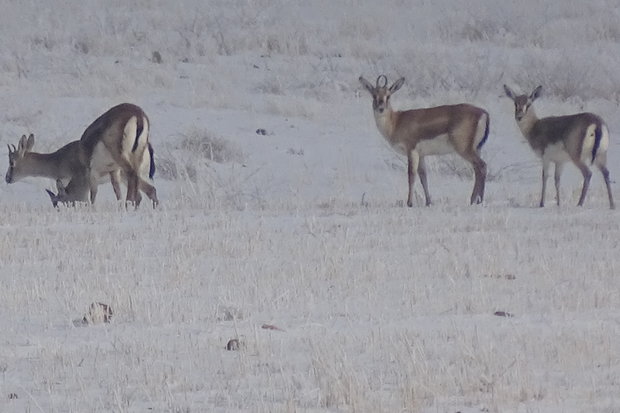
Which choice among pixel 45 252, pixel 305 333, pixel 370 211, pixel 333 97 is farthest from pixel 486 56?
pixel 305 333

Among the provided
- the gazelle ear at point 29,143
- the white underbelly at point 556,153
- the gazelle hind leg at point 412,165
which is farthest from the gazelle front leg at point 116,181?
the white underbelly at point 556,153

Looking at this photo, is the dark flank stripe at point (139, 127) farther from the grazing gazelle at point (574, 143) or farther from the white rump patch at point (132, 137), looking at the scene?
the grazing gazelle at point (574, 143)

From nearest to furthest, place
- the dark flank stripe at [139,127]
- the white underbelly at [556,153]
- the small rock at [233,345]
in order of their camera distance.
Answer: the small rock at [233,345], the white underbelly at [556,153], the dark flank stripe at [139,127]

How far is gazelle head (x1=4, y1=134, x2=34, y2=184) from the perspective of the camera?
16.0 m

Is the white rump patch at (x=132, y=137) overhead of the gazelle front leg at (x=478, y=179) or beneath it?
overhead

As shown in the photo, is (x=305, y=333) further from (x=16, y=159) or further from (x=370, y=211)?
(x=16, y=159)

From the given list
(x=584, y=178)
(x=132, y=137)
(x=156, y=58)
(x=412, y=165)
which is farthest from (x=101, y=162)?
(x=156, y=58)


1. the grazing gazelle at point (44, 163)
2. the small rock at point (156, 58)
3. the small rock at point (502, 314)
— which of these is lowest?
the small rock at point (502, 314)

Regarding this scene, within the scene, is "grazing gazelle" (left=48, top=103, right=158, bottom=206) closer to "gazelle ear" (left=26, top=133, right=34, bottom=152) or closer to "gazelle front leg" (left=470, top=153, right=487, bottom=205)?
"gazelle ear" (left=26, top=133, right=34, bottom=152)

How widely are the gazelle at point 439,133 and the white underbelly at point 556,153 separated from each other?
766mm

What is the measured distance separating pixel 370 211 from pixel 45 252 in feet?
12.6

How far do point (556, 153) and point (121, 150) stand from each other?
4.61m

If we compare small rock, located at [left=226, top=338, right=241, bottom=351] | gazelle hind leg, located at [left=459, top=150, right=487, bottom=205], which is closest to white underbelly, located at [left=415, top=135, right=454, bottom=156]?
gazelle hind leg, located at [left=459, top=150, right=487, bottom=205]

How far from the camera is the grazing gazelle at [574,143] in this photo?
1379 centimetres
